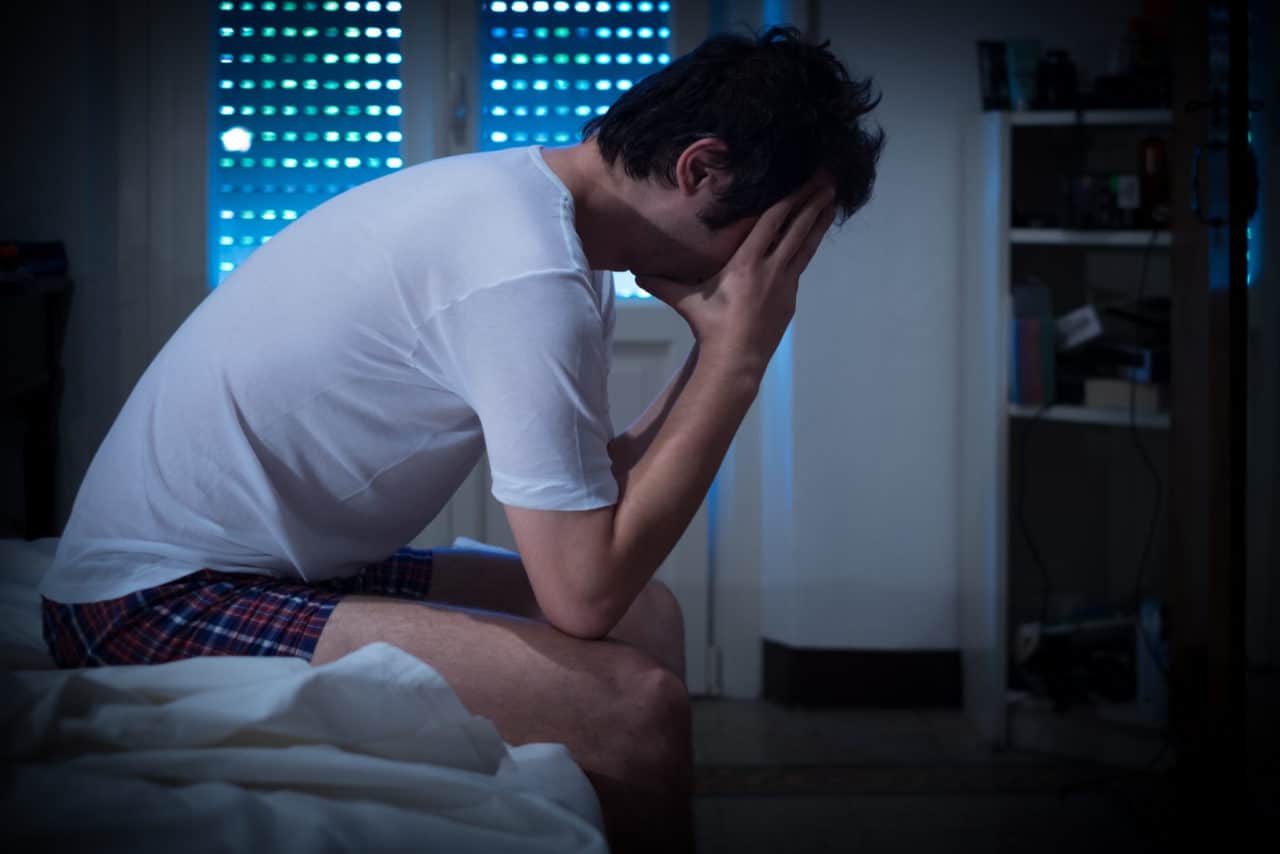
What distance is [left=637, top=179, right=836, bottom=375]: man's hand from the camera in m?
0.97

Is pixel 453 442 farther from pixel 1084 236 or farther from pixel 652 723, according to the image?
pixel 1084 236

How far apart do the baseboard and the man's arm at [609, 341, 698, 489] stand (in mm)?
1323

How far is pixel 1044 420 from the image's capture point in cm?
226

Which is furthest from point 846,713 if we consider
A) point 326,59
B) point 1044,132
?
point 326,59

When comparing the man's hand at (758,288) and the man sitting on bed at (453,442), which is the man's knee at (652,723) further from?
the man's hand at (758,288)

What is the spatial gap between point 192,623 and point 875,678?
1.69 metres

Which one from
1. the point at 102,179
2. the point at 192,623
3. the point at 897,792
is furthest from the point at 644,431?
the point at 102,179

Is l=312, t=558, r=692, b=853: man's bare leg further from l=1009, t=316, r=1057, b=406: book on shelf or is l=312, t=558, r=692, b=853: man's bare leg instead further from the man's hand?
l=1009, t=316, r=1057, b=406: book on shelf

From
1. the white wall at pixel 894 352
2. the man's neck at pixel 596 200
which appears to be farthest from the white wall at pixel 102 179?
the man's neck at pixel 596 200

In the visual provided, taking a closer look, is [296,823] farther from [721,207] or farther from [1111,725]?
[1111,725]

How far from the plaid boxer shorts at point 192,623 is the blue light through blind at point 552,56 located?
1646mm

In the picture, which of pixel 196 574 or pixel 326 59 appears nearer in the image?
pixel 196 574

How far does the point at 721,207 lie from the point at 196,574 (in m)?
0.57

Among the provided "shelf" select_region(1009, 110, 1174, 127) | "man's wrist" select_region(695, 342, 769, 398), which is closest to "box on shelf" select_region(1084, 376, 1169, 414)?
"shelf" select_region(1009, 110, 1174, 127)
